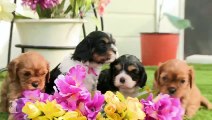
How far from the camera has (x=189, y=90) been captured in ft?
6.73

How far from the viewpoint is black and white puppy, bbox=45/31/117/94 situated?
7.30 ft

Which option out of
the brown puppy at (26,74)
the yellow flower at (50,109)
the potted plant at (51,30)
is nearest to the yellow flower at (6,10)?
the yellow flower at (50,109)

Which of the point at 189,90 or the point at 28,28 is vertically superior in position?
the point at 28,28

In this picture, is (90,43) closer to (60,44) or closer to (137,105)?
(60,44)

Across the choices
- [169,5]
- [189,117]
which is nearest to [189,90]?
[189,117]

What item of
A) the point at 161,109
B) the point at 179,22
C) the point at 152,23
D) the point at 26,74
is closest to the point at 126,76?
the point at 26,74

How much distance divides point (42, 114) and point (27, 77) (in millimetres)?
858

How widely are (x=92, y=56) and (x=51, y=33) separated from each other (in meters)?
0.69

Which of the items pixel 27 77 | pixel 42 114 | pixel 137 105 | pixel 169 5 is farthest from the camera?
pixel 169 5

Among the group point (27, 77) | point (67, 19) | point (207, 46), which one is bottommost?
point (207, 46)

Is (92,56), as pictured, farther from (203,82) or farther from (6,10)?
(6,10)

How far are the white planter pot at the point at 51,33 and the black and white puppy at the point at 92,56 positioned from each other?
0.55 metres

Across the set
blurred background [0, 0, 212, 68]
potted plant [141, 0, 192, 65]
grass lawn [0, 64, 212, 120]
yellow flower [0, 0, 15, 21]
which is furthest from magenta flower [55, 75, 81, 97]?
blurred background [0, 0, 212, 68]

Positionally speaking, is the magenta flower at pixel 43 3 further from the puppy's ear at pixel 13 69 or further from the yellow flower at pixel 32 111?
the yellow flower at pixel 32 111
